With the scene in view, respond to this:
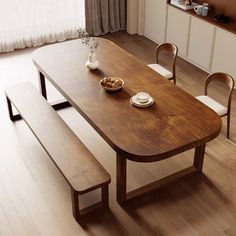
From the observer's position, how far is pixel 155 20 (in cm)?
616

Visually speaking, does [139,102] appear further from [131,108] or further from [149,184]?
[149,184]

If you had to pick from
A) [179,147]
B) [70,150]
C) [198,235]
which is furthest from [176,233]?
[70,150]

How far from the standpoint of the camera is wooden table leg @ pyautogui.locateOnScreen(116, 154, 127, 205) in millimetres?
3166

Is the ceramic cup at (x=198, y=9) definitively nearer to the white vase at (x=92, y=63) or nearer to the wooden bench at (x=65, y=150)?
the white vase at (x=92, y=63)

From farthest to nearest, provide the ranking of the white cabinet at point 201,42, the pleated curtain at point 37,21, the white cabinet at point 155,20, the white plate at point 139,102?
the white cabinet at point 155,20, the pleated curtain at point 37,21, the white cabinet at point 201,42, the white plate at point 139,102

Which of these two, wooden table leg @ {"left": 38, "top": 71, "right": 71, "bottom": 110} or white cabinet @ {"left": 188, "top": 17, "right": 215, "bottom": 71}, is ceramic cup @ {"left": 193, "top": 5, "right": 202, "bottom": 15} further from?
wooden table leg @ {"left": 38, "top": 71, "right": 71, "bottom": 110}

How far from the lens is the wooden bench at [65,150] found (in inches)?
121

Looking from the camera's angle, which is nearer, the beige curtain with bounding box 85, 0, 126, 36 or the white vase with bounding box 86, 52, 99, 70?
the white vase with bounding box 86, 52, 99, 70

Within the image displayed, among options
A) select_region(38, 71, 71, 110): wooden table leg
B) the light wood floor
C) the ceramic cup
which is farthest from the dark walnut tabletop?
the ceramic cup

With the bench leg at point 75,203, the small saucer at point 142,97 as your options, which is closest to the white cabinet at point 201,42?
the small saucer at point 142,97

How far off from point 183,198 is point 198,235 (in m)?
0.41

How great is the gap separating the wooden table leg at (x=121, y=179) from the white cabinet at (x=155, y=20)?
131 inches

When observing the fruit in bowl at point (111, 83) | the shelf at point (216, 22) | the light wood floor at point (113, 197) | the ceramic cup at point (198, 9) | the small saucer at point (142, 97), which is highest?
the ceramic cup at point (198, 9)

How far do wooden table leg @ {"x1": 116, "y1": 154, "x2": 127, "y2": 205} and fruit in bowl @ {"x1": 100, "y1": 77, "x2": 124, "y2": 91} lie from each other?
0.68 meters
